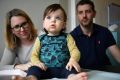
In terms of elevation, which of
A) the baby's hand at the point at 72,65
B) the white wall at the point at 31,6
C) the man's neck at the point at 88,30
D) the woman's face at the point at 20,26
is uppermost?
the white wall at the point at 31,6

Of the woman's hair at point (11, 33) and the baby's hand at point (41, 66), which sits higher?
the woman's hair at point (11, 33)

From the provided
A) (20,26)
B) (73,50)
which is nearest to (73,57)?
(73,50)

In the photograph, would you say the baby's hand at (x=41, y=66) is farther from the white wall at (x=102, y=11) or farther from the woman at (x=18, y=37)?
the white wall at (x=102, y=11)

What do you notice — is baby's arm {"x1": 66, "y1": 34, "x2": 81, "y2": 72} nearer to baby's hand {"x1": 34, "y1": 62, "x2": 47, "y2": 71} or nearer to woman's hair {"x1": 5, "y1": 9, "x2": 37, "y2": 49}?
baby's hand {"x1": 34, "y1": 62, "x2": 47, "y2": 71}

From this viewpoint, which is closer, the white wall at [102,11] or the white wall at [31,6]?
the white wall at [31,6]

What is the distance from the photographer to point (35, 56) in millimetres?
997

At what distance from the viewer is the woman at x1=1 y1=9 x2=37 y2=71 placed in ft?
4.49

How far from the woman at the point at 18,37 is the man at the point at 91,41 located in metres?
0.35

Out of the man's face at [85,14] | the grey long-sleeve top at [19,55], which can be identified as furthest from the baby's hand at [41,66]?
the man's face at [85,14]

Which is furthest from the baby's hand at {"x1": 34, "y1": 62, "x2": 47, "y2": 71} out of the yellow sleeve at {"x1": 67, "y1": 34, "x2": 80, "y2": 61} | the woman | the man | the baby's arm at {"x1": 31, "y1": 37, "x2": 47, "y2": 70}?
the man

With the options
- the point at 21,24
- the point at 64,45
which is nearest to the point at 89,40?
the point at 21,24

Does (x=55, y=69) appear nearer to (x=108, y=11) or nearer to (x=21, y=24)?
(x=21, y=24)

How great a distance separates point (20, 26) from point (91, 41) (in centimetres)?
54

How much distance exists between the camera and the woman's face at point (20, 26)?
136 centimetres
